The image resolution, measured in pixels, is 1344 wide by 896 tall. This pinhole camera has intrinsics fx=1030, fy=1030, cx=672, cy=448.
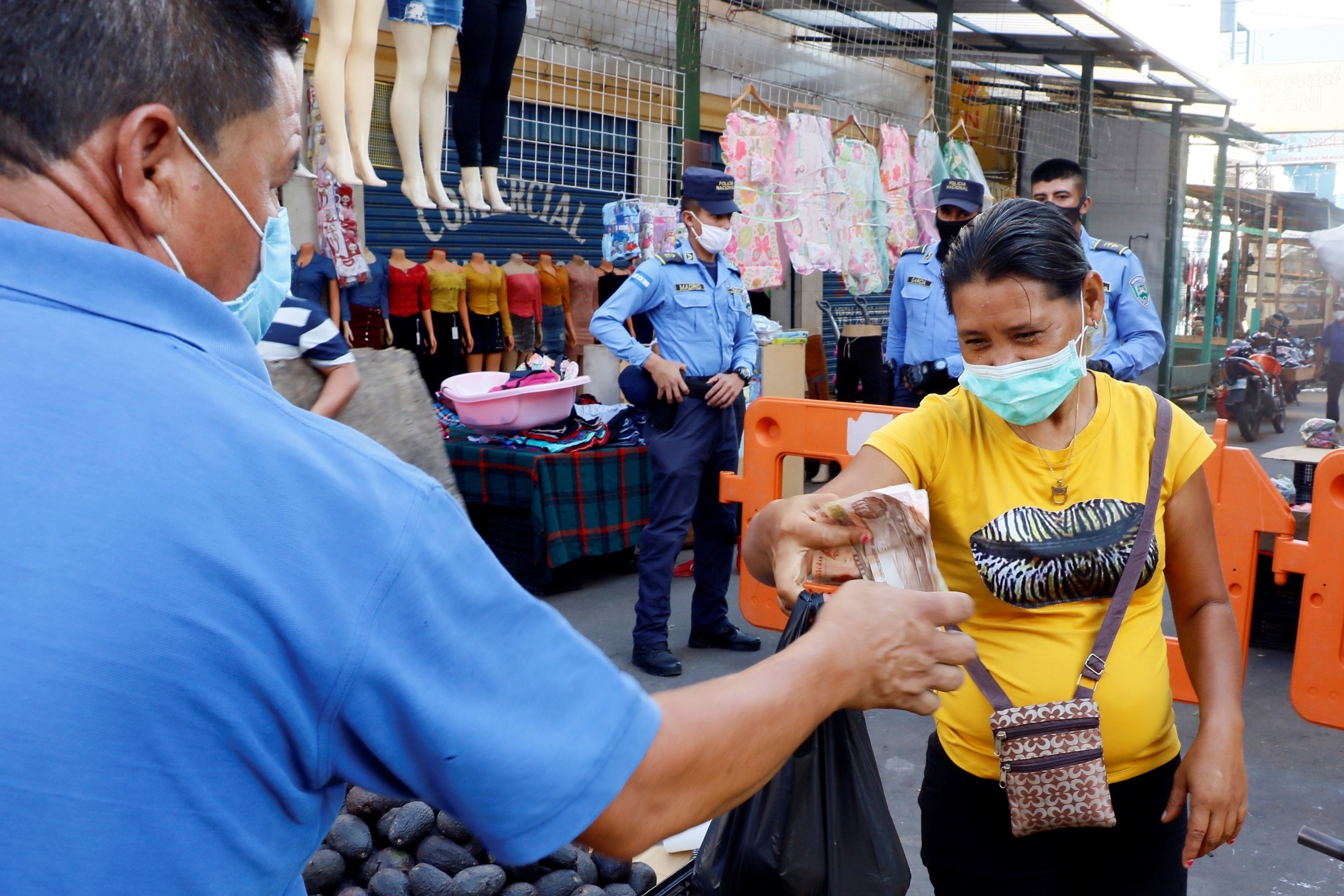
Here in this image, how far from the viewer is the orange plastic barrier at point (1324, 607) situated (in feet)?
11.2

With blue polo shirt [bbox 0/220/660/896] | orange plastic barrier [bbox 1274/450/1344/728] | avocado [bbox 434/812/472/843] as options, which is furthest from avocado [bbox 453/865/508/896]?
orange plastic barrier [bbox 1274/450/1344/728]

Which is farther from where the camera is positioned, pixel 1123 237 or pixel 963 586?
pixel 1123 237

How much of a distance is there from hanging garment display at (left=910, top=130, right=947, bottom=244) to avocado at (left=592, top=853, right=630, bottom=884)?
270 inches

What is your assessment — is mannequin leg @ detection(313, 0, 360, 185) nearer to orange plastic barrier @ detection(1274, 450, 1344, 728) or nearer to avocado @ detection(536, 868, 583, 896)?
avocado @ detection(536, 868, 583, 896)

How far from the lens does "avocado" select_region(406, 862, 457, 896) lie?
2.36 metres

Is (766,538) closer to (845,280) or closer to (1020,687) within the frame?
(1020,687)

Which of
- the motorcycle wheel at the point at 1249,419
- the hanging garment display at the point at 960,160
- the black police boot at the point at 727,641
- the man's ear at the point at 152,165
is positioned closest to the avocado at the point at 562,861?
the man's ear at the point at 152,165

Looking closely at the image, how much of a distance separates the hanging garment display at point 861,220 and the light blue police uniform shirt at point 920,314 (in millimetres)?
1599

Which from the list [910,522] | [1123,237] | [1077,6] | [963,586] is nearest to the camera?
[910,522]

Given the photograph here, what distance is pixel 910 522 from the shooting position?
1.45 meters

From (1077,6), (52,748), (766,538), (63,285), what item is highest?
(1077,6)

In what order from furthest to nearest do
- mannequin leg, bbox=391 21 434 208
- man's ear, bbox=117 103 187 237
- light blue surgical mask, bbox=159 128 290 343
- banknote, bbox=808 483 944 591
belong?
mannequin leg, bbox=391 21 434 208 < banknote, bbox=808 483 944 591 < light blue surgical mask, bbox=159 128 290 343 < man's ear, bbox=117 103 187 237

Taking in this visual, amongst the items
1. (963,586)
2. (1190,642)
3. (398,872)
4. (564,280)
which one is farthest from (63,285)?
(564,280)

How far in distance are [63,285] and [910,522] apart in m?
1.08
